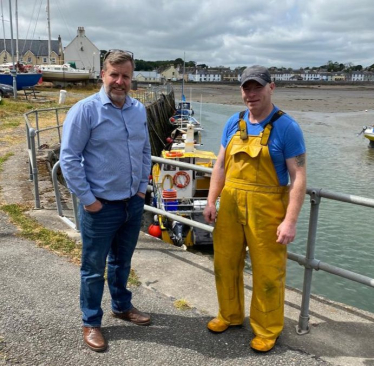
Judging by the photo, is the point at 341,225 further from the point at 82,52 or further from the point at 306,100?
the point at 306,100

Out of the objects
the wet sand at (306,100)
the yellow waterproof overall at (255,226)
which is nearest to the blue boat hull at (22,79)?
the yellow waterproof overall at (255,226)

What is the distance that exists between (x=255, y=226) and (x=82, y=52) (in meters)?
73.5

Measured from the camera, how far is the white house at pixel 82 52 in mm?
69438

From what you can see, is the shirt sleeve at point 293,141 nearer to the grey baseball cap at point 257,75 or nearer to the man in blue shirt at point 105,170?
the grey baseball cap at point 257,75

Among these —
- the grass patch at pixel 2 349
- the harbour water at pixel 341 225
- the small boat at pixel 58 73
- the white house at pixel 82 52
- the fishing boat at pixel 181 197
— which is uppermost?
the white house at pixel 82 52

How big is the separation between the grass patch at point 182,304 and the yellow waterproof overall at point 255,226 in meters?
0.52

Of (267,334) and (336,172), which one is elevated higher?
(267,334)

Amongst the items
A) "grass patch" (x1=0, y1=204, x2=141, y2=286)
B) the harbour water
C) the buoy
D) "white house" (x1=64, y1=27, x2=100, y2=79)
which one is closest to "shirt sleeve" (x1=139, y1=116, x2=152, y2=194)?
"grass patch" (x1=0, y1=204, x2=141, y2=286)

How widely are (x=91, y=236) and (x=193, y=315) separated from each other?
1131 mm

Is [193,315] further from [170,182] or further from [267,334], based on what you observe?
[170,182]

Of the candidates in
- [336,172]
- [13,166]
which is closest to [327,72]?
[336,172]

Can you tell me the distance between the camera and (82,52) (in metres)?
70.0

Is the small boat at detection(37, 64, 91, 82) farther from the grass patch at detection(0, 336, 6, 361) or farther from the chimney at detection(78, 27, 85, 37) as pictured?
the grass patch at detection(0, 336, 6, 361)

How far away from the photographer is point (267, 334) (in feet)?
9.33
